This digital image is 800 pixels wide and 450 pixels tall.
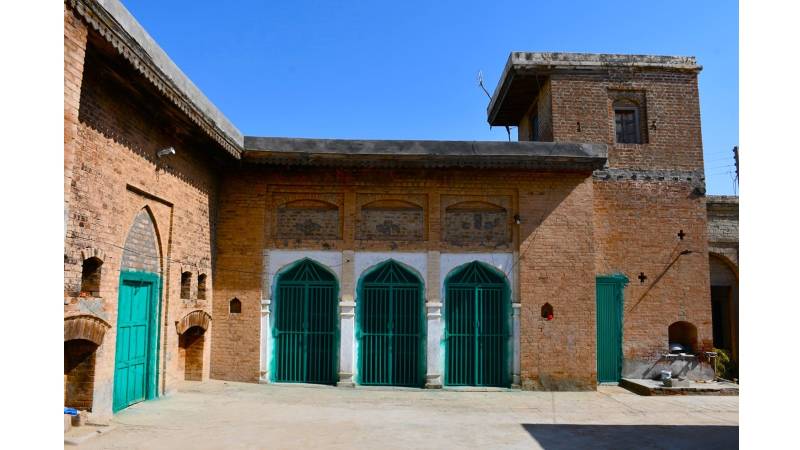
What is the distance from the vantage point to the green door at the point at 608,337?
12.6 metres

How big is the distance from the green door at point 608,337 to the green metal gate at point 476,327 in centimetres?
206

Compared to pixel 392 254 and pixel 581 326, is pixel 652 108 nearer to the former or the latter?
pixel 581 326

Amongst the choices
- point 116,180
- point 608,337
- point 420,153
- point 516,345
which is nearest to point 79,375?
point 116,180

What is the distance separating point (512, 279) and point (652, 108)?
5074 mm

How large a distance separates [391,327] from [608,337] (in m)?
4.51

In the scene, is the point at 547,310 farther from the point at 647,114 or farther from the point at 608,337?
the point at 647,114

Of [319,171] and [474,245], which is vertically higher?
[319,171]

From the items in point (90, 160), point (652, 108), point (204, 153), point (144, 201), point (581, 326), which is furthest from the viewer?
point (652, 108)

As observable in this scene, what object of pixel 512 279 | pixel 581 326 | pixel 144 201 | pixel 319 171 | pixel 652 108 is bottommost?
pixel 581 326

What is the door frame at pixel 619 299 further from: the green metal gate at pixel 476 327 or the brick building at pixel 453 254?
the green metal gate at pixel 476 327

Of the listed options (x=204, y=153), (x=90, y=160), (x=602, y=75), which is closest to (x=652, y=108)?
(x=602, y=75)

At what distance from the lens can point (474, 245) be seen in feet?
40.5

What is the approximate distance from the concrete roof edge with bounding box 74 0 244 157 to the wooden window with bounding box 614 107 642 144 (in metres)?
8.16

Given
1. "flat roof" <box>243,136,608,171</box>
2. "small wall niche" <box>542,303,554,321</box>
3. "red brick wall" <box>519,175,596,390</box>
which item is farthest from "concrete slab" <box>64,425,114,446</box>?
"small wall niche" <box>542,303,554,321</box>
